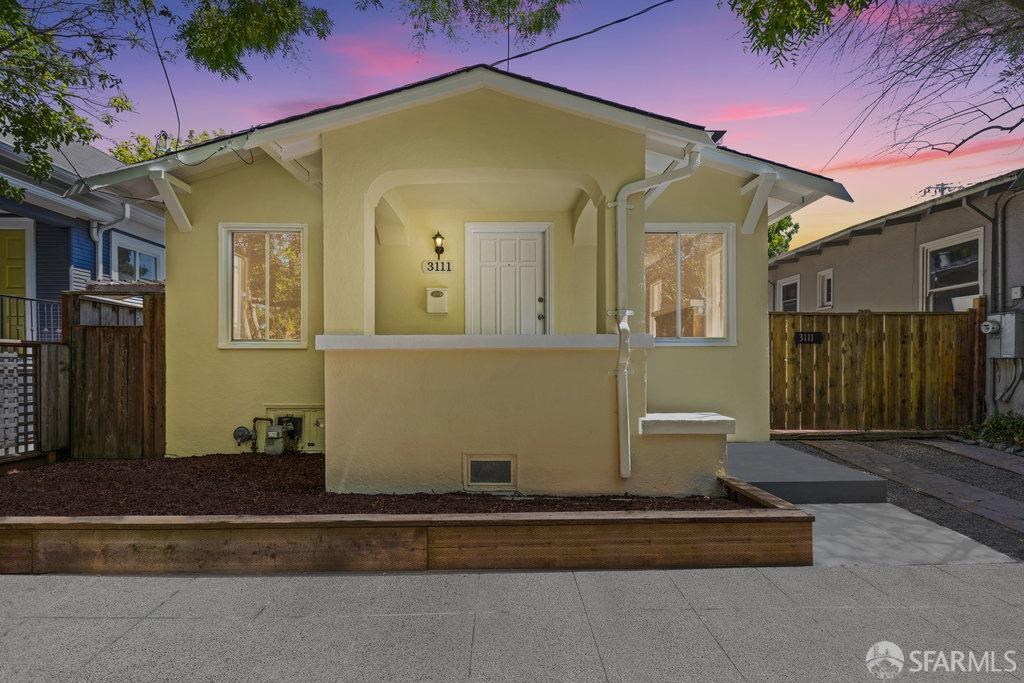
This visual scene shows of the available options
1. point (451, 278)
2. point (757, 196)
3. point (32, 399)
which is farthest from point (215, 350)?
point (757, 196)

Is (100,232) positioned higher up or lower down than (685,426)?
higher up

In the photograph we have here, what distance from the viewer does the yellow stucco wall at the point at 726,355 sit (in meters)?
6.71

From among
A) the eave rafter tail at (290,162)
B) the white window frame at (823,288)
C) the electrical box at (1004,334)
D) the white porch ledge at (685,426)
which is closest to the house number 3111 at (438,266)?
the eave rafter tail at (290,162)

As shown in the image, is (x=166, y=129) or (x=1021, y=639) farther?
(x=166, y=129)

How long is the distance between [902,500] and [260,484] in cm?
553

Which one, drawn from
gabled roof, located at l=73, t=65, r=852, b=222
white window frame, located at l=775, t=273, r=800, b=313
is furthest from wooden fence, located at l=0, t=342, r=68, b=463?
white window frame, located at l=775, t=273, r=800, b=313

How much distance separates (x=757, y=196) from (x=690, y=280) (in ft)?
4.03

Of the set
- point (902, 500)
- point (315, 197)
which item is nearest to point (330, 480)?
point (315, 197)

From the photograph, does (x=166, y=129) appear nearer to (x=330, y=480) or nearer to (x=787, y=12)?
(x=330, y=480)

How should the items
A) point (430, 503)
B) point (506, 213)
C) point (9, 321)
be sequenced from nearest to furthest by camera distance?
point (430, 503), point (506, 213), point (9, 321)

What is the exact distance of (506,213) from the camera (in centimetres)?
684

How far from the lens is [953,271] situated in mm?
8688

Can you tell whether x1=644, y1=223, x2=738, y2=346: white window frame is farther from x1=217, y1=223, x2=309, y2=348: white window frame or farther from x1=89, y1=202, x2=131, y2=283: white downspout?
x1=89, y1=202, x2=131, y2=283: white downspout

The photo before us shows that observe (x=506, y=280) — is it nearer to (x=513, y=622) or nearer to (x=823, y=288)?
(x=513, y=622)
